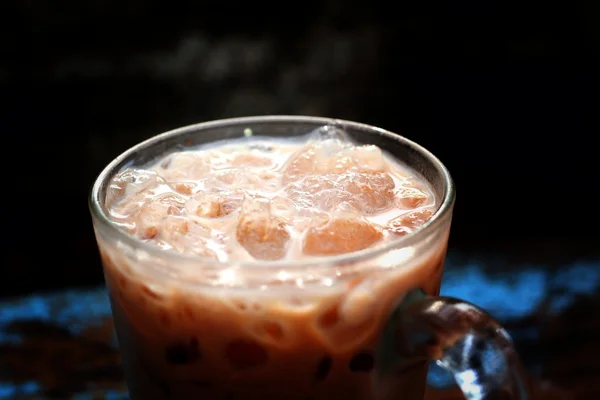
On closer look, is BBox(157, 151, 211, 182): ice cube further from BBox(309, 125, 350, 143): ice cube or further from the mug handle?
the mug handle

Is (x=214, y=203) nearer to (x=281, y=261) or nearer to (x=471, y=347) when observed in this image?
(x=281, y=261)

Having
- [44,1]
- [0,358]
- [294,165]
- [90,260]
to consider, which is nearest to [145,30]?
[44,1]

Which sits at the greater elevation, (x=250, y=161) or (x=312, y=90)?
(x=250, y=161)

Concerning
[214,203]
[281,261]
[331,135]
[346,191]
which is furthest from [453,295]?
[281,261]

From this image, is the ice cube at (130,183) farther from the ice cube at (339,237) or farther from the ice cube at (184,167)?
the ice cube at (339,237)

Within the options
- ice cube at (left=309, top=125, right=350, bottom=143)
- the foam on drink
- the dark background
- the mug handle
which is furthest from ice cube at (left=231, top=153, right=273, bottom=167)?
the dark background

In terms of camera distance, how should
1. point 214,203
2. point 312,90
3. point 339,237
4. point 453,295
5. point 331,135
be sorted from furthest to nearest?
point 312,90, point 453,295, point 331,135, point 214,203, point 339,237
